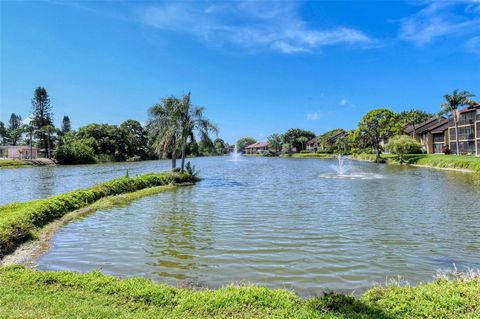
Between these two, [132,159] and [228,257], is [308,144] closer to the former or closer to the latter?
[132,159]

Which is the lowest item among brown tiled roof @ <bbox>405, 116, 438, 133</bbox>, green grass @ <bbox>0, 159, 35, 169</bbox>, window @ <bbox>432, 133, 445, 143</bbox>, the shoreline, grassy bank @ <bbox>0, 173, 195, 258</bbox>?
the shoreline

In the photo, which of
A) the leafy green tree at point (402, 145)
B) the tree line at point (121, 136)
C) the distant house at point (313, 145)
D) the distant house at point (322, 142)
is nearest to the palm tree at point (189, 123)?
the tree line at point (121, 136)

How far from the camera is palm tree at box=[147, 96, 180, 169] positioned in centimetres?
3231

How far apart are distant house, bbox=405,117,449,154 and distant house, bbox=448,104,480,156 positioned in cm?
576

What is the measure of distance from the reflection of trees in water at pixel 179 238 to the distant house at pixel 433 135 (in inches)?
2815

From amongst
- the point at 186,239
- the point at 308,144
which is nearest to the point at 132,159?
the point at 308,144

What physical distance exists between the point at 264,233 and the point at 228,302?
681 centimetres

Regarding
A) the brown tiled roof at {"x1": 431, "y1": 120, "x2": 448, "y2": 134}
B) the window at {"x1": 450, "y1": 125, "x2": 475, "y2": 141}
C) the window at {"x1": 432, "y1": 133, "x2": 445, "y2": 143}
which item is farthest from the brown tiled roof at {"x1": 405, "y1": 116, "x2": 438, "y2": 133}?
the window at {"x1": 450, "y1": 125, "x2": 475, "y2": 141}

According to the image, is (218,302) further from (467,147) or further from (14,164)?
(14,164)

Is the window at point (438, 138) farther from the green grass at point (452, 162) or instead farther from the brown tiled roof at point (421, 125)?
the green grass at point (452, 162)

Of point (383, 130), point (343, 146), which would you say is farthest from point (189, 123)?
point (343, 146)

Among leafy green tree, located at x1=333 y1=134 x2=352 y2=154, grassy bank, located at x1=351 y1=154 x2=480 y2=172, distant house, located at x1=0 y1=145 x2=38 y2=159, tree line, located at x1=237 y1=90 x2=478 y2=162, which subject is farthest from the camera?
leafy green tree, located at x1=333 y1=134 x2=352 y2=154

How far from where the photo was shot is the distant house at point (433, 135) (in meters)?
73.6

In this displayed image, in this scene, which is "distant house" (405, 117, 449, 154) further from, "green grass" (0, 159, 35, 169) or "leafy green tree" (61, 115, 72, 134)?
"leafy green tree" (61, 115, 72, 134)
